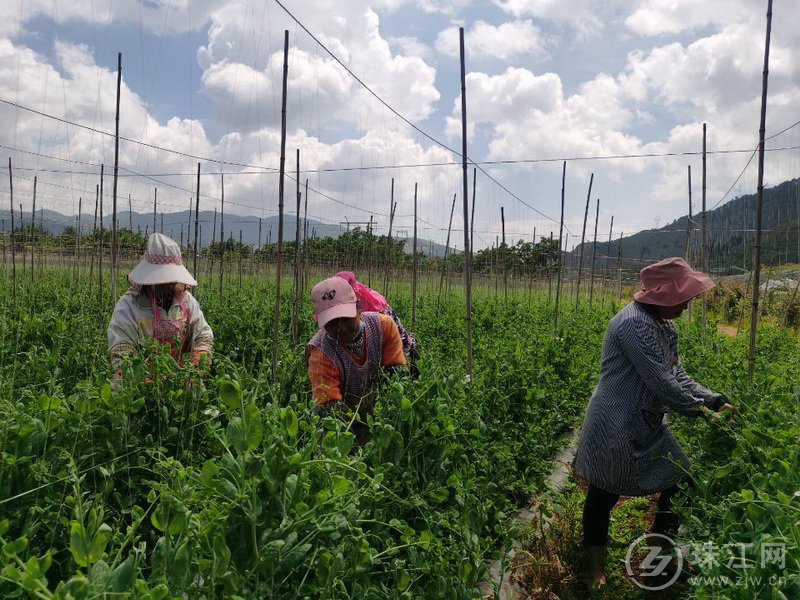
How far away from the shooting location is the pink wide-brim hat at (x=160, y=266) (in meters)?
2.97

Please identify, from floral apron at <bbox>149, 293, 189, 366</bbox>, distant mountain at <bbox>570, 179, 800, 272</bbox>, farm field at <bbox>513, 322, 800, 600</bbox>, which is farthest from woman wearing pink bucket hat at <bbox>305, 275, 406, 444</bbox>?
distant mountain at <bbox>570, 179, 800, 272</bbox>

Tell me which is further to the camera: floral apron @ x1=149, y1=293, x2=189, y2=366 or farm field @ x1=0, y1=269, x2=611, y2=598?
floral apron @ x1=149, y1=293, x2=189, y2=366

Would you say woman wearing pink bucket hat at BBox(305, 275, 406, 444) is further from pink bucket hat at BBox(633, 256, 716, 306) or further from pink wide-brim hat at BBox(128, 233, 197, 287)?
pink bucket hat at BBox(633, 256, 716, 306)

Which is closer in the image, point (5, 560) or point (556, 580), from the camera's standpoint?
point (5, 560)

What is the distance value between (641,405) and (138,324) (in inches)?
108

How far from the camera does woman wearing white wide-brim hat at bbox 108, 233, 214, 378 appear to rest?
2945 mm

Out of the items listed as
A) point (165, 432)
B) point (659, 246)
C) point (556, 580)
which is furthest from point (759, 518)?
point (659, 246)

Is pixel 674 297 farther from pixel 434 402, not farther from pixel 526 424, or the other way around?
pixel 526 424

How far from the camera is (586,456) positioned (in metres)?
2.86

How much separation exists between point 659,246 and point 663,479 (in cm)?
9986

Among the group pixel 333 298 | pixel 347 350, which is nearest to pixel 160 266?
pixel 333 298

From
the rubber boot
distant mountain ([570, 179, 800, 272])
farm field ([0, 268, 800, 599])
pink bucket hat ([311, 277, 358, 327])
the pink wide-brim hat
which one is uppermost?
distant mountain ([570, 179, 800, 272])

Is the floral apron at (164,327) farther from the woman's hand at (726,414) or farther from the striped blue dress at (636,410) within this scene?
the woman's hand at (726,414)

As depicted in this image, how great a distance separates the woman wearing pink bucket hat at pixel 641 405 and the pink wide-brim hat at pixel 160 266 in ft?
7.67
